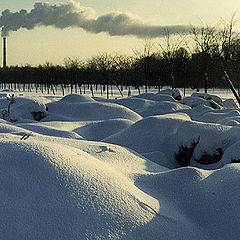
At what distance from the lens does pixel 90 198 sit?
2.27 m

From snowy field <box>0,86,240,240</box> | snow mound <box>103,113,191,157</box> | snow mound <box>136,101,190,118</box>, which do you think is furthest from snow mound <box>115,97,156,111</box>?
snowy field <box>0,86,240,240</box>

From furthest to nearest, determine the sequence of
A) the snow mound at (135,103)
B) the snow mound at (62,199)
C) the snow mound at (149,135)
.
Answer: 1. the snow mound at (135,103)
2. the snow mound at (149,135)
3. the snow mound at (62,199)

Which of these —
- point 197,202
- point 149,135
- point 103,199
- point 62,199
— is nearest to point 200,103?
point 149,135

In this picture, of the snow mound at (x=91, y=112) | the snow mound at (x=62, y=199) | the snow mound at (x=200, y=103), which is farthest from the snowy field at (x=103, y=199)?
the snow mound at (x=200, y=103)

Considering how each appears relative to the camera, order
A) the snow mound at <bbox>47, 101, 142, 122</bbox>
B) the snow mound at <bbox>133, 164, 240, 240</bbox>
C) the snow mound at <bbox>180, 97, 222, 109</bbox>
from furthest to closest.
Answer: the snow mound at <bbox>180, 97, 222, 109</bbox> → the snow mound at <bbox>47, 101, 142, 122</bbox> → the snow mound at <bbox>133, 164, 240, 240</bbox>

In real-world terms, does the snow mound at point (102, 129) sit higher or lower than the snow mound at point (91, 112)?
lower

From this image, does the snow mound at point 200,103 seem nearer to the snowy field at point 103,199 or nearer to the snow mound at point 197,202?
the snowy field at point 103,199

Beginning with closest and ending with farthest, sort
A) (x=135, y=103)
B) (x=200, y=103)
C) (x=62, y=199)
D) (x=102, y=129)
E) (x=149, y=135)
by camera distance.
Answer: (x=62, y=199) → (x=149, y=135) → (x=102, y=129) → (x=135, y=103) → (x=200, y=103)

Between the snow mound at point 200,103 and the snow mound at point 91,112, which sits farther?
the snow mound at point 200,103

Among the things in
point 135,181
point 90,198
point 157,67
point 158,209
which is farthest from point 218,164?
point 157,67

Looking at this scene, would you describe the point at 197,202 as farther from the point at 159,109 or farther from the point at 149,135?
the point at 159,109

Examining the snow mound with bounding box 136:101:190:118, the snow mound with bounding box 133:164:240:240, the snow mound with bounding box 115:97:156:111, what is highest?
the snow mound with bounding box 115:97:156:111

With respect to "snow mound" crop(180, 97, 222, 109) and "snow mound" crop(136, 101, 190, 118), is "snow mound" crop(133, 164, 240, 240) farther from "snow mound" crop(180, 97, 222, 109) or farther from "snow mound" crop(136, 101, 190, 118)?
"snow mound" crop(180, 97, 222, 109)

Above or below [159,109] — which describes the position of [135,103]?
above
